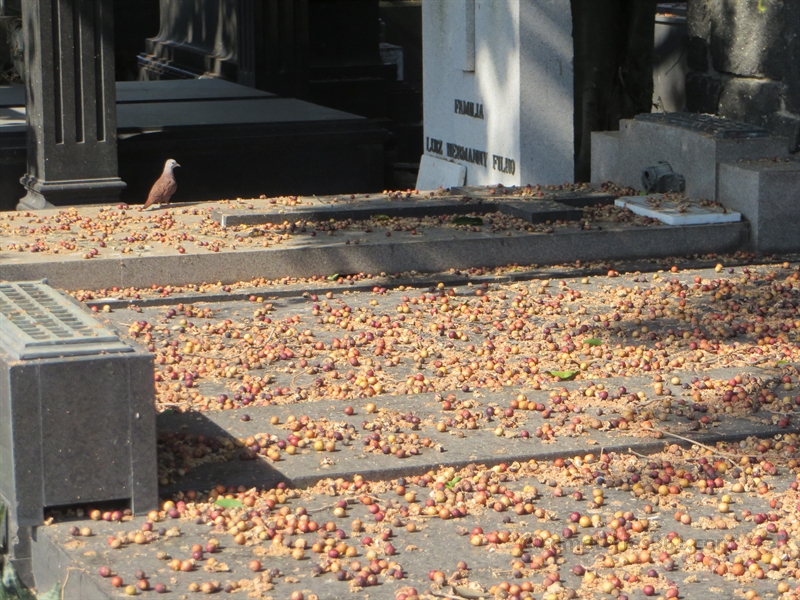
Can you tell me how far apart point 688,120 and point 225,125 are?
202 inches

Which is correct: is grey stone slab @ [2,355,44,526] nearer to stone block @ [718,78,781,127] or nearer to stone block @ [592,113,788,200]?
stone block @ [592,113,788,200]

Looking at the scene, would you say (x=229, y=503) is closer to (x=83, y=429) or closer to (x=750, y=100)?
(x=83, y=429)

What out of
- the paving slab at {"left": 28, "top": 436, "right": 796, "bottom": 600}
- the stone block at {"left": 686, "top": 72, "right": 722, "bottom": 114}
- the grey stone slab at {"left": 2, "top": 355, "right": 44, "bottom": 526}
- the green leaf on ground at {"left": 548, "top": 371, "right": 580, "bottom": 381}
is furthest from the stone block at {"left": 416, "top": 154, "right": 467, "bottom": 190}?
the grey stone slab at {"left": 2, "top": 355, "right": 44, "bottom": 526}

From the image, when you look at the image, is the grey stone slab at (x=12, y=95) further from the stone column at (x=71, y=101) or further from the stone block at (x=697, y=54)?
the stone block at (x=697, y=54)

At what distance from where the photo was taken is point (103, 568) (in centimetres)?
371

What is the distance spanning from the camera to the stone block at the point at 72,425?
3.97 metres

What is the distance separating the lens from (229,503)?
4.25 metres

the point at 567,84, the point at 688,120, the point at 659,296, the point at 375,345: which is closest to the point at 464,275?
the point at 659,296

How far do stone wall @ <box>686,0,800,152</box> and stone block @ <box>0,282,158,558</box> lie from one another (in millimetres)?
6841

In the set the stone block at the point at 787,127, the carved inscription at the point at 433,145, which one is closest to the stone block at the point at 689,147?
the stone block at the point at 787,127

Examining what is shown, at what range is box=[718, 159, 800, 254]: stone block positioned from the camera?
870 centimetres

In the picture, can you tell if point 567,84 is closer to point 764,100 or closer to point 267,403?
point 764,100

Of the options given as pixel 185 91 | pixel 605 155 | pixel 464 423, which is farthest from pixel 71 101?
pixel 464 423

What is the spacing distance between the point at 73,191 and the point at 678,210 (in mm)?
5019
